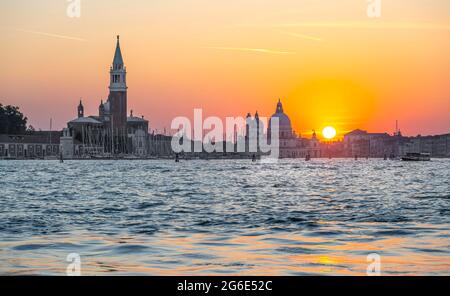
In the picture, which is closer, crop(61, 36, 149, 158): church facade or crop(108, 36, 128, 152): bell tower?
crop(61, 36, 149, 158): church facade

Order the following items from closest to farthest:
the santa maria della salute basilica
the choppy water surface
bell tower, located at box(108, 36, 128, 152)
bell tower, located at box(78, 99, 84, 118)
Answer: the choppy water surface
the santa maria della salute basilica
bell tower, located at box(108, 36, 128, 152)
bell tower, located at box(78, 99, 84, 118)

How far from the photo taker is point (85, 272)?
805 cm

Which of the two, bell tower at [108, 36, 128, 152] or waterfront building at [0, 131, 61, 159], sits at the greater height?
bell tower at [108, 36, 128, 152]

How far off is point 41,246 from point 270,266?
11.2ft

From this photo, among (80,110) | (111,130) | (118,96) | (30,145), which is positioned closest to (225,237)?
(30,145)

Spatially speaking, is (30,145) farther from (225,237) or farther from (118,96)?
(225,237)

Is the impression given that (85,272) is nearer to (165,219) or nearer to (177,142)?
(165,219)

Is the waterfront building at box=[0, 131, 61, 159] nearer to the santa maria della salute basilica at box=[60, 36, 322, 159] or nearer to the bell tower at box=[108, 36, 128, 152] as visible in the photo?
the santa maria della salute basilica at box=[60, 36, 322, 159]

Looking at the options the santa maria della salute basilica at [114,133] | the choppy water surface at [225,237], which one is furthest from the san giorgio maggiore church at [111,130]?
the choppy water surface at [225,237]

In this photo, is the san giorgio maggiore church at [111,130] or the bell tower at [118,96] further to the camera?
the bell tower at [118,96]

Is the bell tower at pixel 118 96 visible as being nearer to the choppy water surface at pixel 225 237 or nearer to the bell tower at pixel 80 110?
the bell tower at pixel 80 110

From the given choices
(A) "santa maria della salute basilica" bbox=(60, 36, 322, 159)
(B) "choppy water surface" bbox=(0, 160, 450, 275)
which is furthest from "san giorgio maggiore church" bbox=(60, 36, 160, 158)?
(B) "choppy water surface" bbox=(0, 160, 450, 275)
